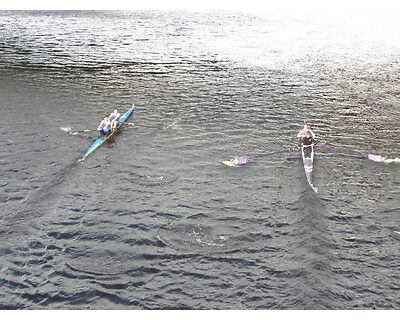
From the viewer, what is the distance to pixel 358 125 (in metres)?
41.0

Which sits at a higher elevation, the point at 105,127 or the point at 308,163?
the point at 105,127

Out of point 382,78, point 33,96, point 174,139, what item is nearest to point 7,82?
point 33,96

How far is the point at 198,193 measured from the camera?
2798 centimetres

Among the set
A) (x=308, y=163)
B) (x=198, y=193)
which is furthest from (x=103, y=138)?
(x=308, y=163)

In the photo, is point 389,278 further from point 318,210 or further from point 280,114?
point 280,114

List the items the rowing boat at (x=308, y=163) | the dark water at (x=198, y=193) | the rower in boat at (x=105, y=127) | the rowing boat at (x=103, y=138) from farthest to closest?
the rower in boat at (x=105, y=127) < the rowing boat at (x=103, y=138) < the rowing boat at (x=308, y=163) < the dark water at (x=198, y=193)

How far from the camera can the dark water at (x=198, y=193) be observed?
763 inches

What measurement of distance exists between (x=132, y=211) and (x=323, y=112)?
89.8 ft

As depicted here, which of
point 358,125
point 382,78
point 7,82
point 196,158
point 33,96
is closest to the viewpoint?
point 196,158

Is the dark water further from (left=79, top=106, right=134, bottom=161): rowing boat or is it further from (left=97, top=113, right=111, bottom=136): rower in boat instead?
(left=97, top=113, right=111, bottom=136): rower in boat

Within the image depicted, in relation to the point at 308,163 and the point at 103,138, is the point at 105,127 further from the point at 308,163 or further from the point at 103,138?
the point at 308,163

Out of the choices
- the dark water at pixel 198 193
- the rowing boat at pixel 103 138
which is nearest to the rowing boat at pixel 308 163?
the dark water at pixel 198 193

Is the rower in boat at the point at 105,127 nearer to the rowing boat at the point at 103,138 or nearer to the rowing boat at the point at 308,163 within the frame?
the rowing boat at the point at 103,138

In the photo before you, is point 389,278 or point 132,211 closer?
point 389,278
